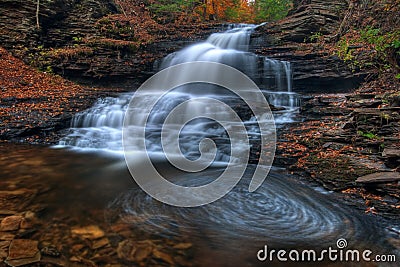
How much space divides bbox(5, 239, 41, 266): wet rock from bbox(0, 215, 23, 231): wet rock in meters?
0.34

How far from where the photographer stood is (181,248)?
290cm

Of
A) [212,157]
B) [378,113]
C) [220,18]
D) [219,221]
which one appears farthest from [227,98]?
[220,18]

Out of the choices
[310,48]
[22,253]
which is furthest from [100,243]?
[310,48]

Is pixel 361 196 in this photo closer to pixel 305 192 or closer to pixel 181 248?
pixel 305 192

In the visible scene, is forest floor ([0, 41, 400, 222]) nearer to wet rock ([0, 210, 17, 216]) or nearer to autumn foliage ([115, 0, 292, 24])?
wet rock ([0, 210, 17, 216])

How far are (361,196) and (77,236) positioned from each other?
419 cm

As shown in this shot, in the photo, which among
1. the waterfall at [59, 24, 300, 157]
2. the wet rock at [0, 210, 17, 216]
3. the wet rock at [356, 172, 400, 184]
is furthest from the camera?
the waterfall at [59, 24, 300, 157]

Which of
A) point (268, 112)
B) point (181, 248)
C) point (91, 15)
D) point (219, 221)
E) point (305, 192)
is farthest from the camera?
point (91, 15)

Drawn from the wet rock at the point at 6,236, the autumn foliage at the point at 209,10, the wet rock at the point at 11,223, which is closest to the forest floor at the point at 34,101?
the wet rock at the point at 11,223

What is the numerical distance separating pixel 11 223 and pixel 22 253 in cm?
77

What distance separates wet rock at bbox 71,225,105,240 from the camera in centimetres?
301

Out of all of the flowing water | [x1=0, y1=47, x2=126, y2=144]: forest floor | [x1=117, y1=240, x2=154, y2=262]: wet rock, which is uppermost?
[x1=0, y1=47, x2=126, y2=144]: forest floor

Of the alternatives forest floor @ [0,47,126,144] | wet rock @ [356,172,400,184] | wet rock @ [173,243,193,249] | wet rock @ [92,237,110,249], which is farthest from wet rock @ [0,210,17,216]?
wet rock @ [356,172,400,184]

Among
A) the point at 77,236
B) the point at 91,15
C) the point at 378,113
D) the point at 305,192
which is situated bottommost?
the point at 305,192
